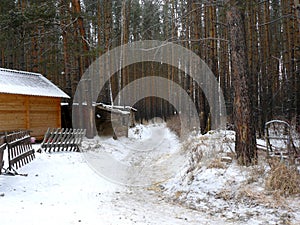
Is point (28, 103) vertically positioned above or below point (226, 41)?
below

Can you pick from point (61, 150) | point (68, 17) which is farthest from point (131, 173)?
point (68, 17)

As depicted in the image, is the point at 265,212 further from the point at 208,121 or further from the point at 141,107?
the point at 141,107

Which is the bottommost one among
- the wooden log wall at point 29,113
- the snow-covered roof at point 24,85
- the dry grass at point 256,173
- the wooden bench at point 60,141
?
the dry grass at point 256,173

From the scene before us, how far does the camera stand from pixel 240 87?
7488 mm

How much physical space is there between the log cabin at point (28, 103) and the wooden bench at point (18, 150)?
4234 mm

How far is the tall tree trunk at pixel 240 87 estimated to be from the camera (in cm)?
743

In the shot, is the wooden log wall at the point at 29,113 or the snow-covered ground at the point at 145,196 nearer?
the snow-covered ground at the point at 145,196

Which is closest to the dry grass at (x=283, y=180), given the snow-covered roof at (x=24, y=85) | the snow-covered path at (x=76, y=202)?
the snow-covered path at (x=76, y=202)

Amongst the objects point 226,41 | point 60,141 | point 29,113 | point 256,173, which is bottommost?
point 256,173

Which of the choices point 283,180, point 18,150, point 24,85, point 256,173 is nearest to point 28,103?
point 24,85

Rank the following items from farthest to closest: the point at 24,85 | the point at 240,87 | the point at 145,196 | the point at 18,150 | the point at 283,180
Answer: the point at 24,85, the point at 18,150, the point at 240,87, the point at 145,196, the point at 283,180

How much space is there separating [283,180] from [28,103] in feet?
39.8

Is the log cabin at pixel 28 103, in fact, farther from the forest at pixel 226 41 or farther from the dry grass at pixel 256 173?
the dry grass at pixel 256 173

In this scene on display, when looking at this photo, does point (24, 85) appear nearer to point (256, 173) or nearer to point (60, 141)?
point (60, 141)
